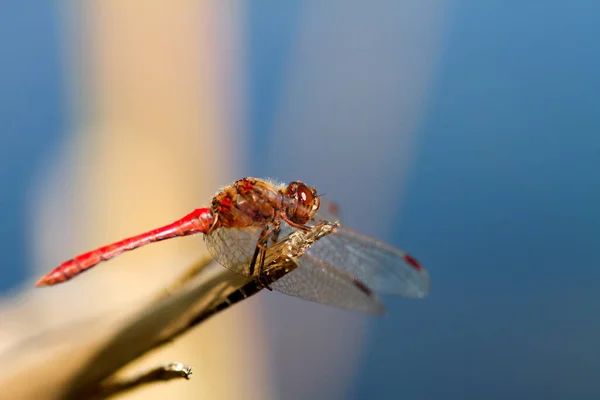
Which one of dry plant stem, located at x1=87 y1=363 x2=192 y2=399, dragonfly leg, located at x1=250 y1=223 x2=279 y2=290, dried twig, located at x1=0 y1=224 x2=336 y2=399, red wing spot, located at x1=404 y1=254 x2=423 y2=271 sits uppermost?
dragonfly leg, located at x1=250 y1=223 x2=279 y2=290

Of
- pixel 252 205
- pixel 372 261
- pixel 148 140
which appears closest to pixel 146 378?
pixel 252 205

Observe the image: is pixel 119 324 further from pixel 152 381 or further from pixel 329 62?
pixel 329 62

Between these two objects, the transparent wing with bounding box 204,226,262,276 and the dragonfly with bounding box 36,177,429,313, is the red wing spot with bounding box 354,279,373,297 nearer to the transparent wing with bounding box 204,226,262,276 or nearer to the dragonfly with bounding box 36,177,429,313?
the dragonfly with bounding box 36,177,429,313

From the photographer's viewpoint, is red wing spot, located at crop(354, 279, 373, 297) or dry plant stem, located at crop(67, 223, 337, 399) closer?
dry plant stem, located at crop(67, 223, 337, 399)

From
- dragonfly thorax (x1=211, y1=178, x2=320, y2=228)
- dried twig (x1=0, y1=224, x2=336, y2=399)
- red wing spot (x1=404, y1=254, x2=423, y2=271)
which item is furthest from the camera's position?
red wing spot (x1=404, y1=254, x2=423, y2=271)

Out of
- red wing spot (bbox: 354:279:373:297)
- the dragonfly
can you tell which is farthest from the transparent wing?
red wing spot (bbox: 354:279:373:297)

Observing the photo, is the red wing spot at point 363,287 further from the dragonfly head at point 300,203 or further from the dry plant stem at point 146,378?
the dry plant stem at point 146,378

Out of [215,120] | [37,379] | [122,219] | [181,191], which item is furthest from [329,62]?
[37,379]
